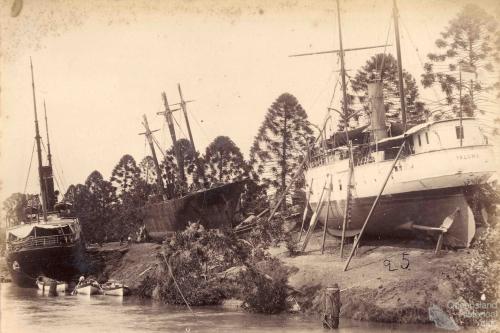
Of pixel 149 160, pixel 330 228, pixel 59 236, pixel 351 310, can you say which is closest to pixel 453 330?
pixel 351 310

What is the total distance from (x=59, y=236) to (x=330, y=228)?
17.1 metres

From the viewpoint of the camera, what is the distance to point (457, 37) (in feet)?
78.5

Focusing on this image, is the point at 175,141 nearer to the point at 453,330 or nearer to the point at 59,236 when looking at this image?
the point at 59,236

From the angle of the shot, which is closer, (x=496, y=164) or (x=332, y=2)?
(x=332, y=2)

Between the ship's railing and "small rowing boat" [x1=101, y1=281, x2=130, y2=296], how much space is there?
7.22 m

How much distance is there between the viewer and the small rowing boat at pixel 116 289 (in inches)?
1188

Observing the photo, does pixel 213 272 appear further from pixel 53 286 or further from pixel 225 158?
pixel 225 158

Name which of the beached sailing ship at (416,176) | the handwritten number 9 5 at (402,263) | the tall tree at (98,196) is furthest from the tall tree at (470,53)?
the tall tree at (98,196)

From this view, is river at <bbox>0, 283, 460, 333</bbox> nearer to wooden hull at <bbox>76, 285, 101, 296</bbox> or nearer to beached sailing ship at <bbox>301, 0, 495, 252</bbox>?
wooden hull at <bbox>76, 285, 101, 296</bbox>

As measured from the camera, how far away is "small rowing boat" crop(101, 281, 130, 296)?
30172mm

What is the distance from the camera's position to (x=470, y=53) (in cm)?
2642

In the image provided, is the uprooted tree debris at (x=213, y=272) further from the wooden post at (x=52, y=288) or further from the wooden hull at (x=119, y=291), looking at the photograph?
the wooden post at (x=52, y=288)

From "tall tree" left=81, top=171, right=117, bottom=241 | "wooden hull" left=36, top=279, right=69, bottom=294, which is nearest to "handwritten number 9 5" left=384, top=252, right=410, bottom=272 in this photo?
"wooden hull" left=36, top=279, right=69, bottom=294

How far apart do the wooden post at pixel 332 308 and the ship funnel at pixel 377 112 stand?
39.1 ft
